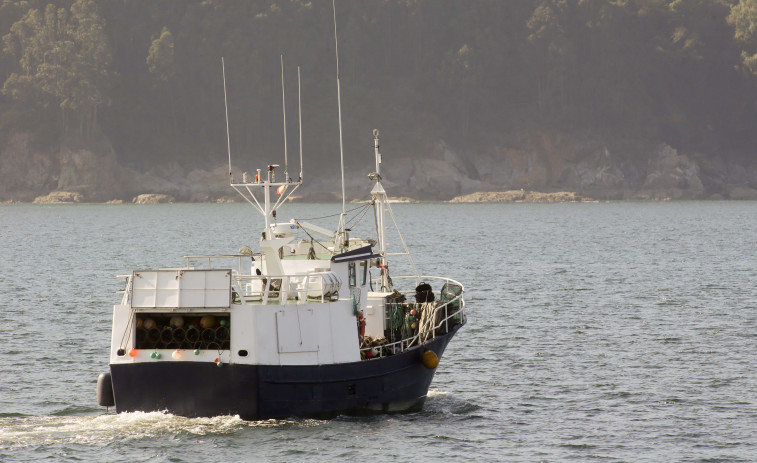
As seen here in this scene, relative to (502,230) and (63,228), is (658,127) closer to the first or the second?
(502,230)

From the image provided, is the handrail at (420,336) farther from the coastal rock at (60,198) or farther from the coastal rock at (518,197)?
the coastal rock at (518,197)

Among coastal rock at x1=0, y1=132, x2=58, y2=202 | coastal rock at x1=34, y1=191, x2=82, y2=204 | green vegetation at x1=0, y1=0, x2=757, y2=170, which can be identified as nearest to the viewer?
coastal rock at x1=0, y1=132, x2=58, y2=202

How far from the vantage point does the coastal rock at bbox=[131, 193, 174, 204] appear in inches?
6575

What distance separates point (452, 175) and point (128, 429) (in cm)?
15007

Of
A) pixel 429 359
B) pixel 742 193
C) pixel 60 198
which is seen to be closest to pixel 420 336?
pixel 429 359

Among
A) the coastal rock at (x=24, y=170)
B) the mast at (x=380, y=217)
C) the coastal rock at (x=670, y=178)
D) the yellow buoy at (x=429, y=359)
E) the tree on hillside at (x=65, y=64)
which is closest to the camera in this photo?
the yellow buoy at (x=429, y=359)

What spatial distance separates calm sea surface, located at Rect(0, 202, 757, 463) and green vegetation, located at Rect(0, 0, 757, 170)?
83924mm

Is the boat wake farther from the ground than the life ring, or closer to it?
closer to it

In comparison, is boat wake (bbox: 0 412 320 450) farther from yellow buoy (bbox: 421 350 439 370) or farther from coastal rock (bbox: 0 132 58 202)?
coastal rock (bbox: 0 132 58 202)

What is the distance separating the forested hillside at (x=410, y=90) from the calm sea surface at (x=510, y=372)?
82343 millimetres

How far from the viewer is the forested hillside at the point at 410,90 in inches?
6658

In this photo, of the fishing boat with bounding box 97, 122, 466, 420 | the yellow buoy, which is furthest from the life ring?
the yellow buoy

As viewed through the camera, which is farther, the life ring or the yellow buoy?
the yellow buoy

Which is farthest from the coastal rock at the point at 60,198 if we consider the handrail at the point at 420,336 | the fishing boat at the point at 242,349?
the fishing boat at the point at 242,349
